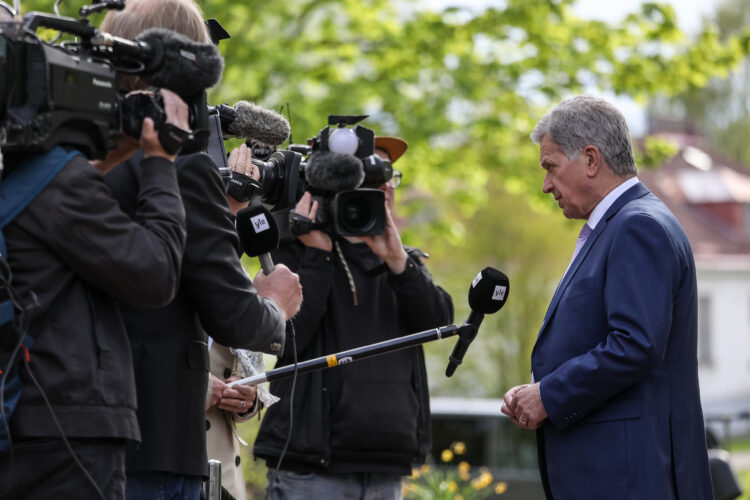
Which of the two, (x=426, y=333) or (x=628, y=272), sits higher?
(x=628, y=272)

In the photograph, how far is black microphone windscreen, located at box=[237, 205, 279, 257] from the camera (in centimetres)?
330

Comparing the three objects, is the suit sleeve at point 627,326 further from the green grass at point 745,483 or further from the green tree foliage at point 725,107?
the green tree foliage at point 725,107

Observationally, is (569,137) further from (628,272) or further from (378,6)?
(378,6)

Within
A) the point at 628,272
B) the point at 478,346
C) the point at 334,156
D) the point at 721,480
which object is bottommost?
the point at 478,346

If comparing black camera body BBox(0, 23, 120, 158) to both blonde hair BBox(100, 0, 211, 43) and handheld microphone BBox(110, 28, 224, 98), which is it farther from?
blonde hair BBox(100, 0, 211, 43)

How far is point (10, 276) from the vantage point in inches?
95.3

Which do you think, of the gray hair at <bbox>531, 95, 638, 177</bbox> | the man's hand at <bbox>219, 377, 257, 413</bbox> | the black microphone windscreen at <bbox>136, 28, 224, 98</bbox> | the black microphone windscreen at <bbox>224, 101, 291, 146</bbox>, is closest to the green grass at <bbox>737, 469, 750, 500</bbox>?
the gray hair at <bbox>531, 95, 638, 177</bbox>

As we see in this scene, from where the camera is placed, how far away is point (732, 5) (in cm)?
4112

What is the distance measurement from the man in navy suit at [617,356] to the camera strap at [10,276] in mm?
1831

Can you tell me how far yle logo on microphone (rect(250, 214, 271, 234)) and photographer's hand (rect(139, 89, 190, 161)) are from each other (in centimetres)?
61

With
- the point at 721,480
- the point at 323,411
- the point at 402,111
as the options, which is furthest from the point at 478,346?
the point at 323,411

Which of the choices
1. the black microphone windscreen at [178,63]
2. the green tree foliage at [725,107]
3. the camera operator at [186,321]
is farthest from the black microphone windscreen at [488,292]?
the green tree foliage at [725,107]

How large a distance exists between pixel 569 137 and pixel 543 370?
813 millimetres

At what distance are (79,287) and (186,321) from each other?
0.46m
